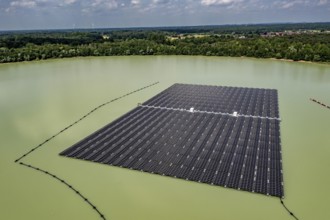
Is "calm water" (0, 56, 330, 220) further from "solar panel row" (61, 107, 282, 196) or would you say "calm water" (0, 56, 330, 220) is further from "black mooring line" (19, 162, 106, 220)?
"solar panel row" (61, 107, 282, 196)

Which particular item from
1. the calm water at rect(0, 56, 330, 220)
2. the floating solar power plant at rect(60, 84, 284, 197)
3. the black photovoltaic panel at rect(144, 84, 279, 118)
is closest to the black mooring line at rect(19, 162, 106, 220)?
the calm water at rect(0, 56, 330, 220)

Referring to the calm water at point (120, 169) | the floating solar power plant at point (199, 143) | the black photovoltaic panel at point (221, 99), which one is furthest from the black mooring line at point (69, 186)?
the black photovoltaic panel at point (221, 99)

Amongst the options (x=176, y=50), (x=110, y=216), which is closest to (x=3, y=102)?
(x=110, y=216)

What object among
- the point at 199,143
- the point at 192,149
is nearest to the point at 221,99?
the point at 199,143

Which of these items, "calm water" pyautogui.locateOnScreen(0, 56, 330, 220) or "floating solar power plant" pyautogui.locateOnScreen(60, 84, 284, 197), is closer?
"calm water" pyautogui.locateOnScreen(0, 56, 330, 220)

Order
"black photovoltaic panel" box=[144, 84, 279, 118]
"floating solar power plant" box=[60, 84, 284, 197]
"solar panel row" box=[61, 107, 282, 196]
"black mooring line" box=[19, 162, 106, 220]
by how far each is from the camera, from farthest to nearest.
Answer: "black photovoltaic panel" box=[144, 84, 279, 118]
"floating solar power plant" box=[60, 84, 284, 197]
"solar panel row" box=[61, 107, 282, 196]
"black mooring line" box=[19, 162, 106, 220]

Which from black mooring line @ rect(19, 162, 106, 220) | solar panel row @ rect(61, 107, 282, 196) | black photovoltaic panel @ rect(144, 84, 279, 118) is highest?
black photovoltaic panel @ rect(144, 84, 279, 118)

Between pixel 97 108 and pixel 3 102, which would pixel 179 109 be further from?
pixel 3 102
